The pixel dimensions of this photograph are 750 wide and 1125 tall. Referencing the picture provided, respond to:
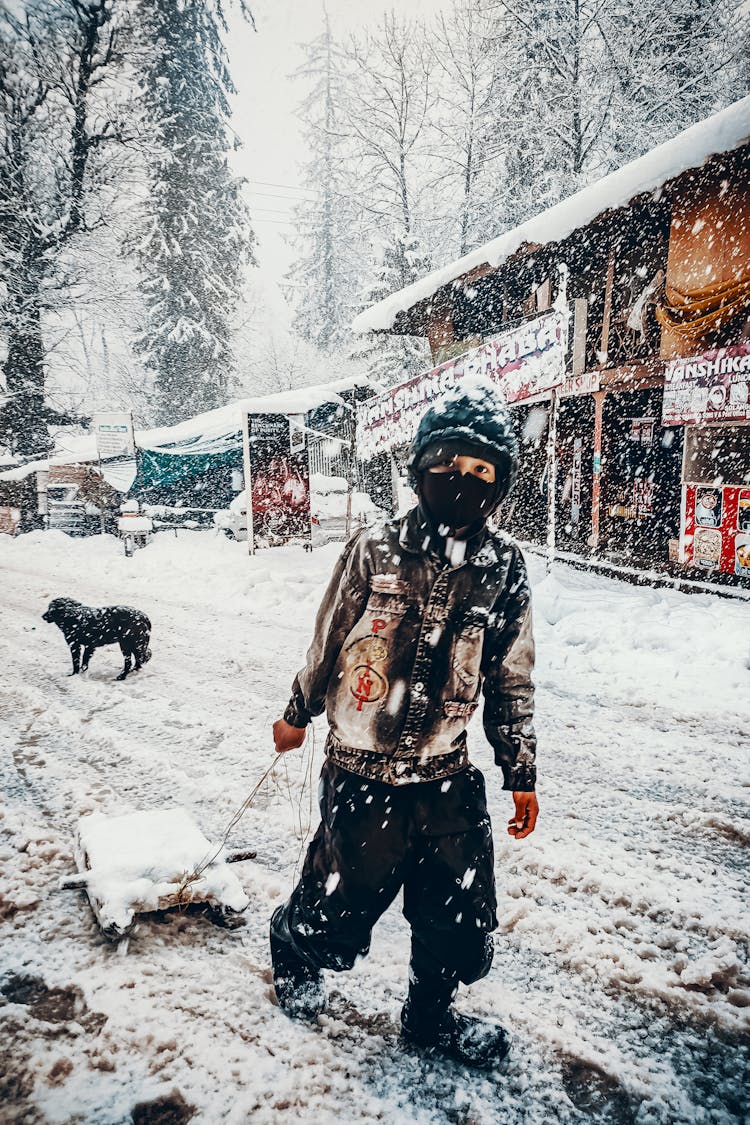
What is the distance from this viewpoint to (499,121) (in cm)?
2014

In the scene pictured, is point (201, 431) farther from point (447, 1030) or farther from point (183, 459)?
point (447, 1030)

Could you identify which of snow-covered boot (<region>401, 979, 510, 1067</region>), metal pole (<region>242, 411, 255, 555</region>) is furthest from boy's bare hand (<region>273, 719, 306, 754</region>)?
metal pole (<region>242, 411, 255, 555</region>)

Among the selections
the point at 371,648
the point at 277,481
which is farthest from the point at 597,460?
the point at 371,648

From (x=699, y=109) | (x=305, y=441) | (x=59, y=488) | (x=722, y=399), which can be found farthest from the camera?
(x=59, y=488)

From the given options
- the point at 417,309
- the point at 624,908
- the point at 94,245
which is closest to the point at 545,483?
the point at 417,309

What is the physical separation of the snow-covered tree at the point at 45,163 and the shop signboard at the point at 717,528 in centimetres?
2153

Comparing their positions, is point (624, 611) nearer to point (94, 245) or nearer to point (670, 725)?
point (670, 725)

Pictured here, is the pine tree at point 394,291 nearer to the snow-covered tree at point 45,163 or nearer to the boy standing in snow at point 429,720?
the snow-covered tree at point 45,163

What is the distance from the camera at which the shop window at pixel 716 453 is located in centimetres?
942

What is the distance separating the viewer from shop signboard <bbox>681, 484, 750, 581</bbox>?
29.9 feet

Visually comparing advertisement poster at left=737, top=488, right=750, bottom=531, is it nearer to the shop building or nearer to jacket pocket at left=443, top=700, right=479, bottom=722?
the shop building

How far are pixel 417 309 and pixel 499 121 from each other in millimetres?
9779

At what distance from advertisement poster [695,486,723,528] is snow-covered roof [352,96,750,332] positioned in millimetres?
4479

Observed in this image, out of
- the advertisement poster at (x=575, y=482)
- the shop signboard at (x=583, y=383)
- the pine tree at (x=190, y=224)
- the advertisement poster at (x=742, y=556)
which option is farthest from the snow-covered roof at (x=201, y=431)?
the advertisement poster at (x=742, y=556)
